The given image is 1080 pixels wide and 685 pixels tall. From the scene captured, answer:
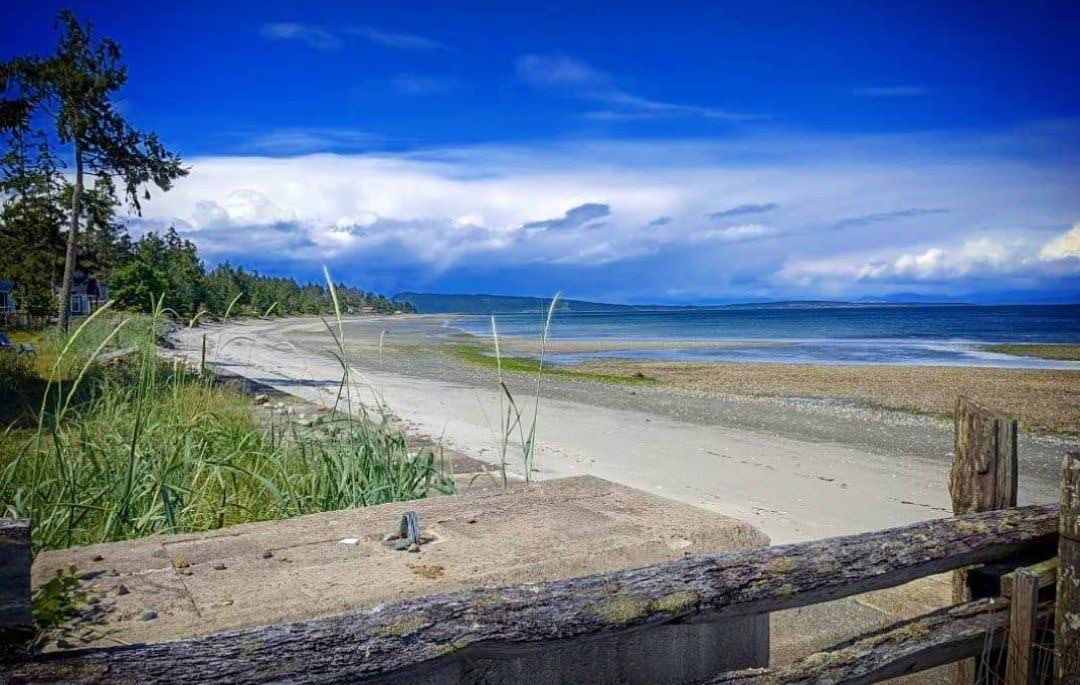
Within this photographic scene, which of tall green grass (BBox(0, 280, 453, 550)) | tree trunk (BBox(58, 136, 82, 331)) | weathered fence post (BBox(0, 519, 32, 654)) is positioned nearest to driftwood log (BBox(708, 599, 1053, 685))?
weathered fence post (BBox(0, 519, 32, 654))

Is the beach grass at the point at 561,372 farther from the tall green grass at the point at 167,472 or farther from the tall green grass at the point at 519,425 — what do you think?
the tall green grass at the point at 167,472

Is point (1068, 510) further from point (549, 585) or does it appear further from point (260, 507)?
point (260, 507)

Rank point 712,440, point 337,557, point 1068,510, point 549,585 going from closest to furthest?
point 549,585
point 1068,510
point 337,557
point 712,440

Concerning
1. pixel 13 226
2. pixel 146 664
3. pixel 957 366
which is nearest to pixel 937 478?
pixel 146 664

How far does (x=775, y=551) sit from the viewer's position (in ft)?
8.11

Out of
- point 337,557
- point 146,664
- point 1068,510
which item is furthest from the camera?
point 337,557

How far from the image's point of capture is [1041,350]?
35.7 meters

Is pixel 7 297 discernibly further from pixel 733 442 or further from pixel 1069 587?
pixel 1069 587

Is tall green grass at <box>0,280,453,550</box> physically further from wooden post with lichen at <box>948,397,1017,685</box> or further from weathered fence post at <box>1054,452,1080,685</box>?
weathered fence post at <box>1054,452,1080,685</box>

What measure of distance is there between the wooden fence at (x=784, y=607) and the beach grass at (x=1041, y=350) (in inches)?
1247

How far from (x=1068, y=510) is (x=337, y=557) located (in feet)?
8.41

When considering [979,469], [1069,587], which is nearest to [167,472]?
[979,469]

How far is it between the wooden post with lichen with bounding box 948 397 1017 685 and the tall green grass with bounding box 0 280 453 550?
109 inches

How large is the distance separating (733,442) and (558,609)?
9.90 meters
